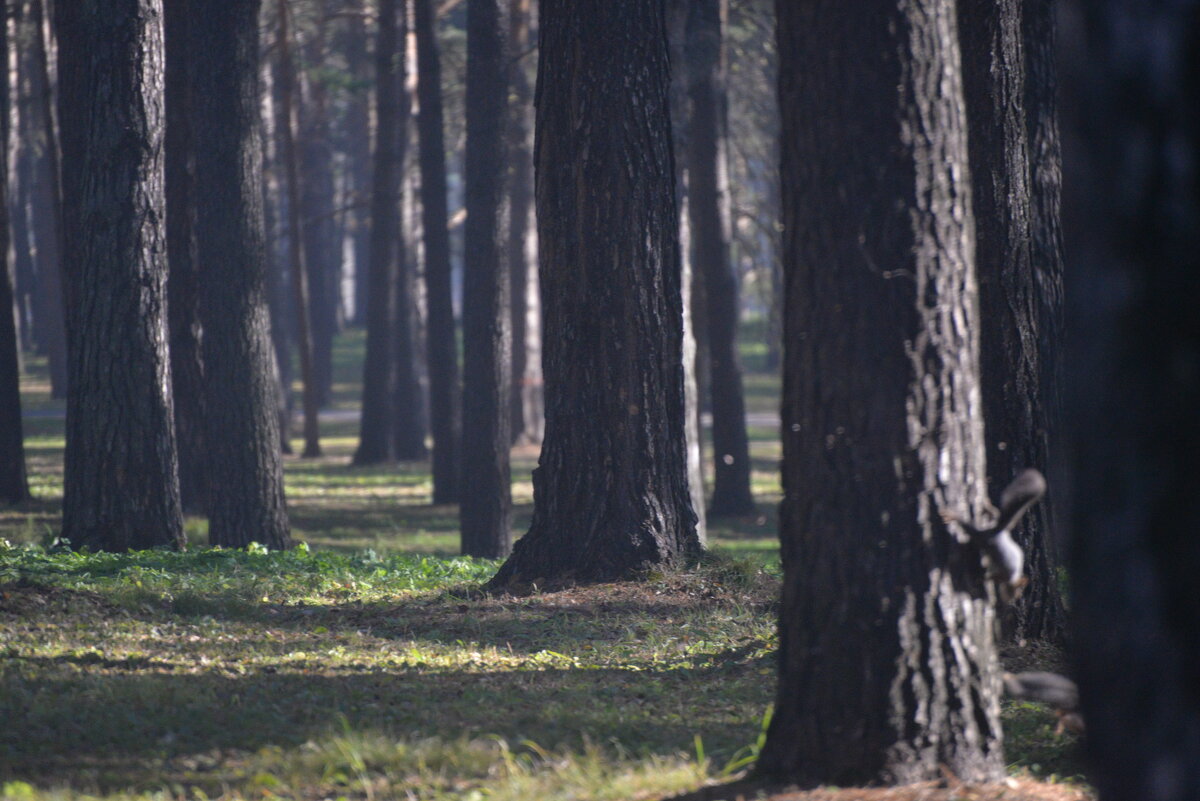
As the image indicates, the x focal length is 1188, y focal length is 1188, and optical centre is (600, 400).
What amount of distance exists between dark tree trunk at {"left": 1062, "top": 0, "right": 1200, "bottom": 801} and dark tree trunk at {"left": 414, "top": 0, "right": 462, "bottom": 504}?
16.0 meters

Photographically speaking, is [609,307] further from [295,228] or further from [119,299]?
[295,228]

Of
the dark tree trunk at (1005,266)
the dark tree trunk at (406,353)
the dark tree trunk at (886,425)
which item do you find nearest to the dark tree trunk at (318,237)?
the dark tree trunk at (406,353)

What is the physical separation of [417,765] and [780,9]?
3.06 metres

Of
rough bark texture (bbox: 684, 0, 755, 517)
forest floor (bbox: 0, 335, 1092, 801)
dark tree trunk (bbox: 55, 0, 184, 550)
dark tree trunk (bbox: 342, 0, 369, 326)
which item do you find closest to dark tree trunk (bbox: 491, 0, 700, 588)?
forest floor (bbox: 0, 335, 1092, 801)

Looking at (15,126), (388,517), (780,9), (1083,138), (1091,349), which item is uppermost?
(15,126)

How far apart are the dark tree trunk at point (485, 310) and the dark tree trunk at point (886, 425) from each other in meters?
10.6

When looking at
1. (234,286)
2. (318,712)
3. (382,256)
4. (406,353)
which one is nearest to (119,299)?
(234,286)

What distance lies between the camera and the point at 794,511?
13.6 feet

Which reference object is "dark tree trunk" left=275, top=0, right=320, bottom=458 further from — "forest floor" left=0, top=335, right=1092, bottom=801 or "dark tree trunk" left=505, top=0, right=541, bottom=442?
"forest floor" left=0, top=335, right=1092, bottom=801

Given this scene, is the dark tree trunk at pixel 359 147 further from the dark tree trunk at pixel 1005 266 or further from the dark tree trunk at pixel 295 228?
the dark tree trunk at pixel 1005 266

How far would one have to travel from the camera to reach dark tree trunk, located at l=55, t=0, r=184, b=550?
9.30 meters

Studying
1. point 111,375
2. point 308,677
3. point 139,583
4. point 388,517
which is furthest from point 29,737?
point 388,517

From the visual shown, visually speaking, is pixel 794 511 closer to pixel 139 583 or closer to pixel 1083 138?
pixel 1083 138

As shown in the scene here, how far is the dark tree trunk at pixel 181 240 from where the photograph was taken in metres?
13.8
